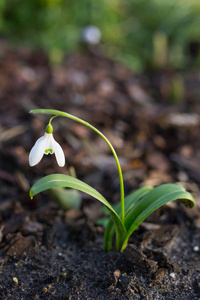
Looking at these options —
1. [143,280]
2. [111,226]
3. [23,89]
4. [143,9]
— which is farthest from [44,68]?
[143,280]

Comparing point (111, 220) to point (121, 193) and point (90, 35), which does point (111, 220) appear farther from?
point (90, 35)

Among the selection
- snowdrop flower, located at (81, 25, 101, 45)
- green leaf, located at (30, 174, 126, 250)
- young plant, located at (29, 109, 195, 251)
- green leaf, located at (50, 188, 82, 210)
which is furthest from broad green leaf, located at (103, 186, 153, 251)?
snowdrop flower, located at (81, 25, 101, 45)

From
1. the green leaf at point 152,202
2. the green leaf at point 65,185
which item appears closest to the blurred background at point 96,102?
the green leaf at point 152,202

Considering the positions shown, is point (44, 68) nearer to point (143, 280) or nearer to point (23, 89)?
point (23, 89)

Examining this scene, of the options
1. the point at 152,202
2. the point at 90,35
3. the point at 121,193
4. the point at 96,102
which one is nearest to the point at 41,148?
the point at 121,193

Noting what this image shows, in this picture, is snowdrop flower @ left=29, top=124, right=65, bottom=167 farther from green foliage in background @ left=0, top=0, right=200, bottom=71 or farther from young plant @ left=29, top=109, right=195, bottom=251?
green foliage in background @ left=0, top=0, right=200, bottom=71

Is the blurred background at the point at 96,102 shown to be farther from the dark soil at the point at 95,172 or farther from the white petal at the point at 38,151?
the white petal at the point at 38,151
